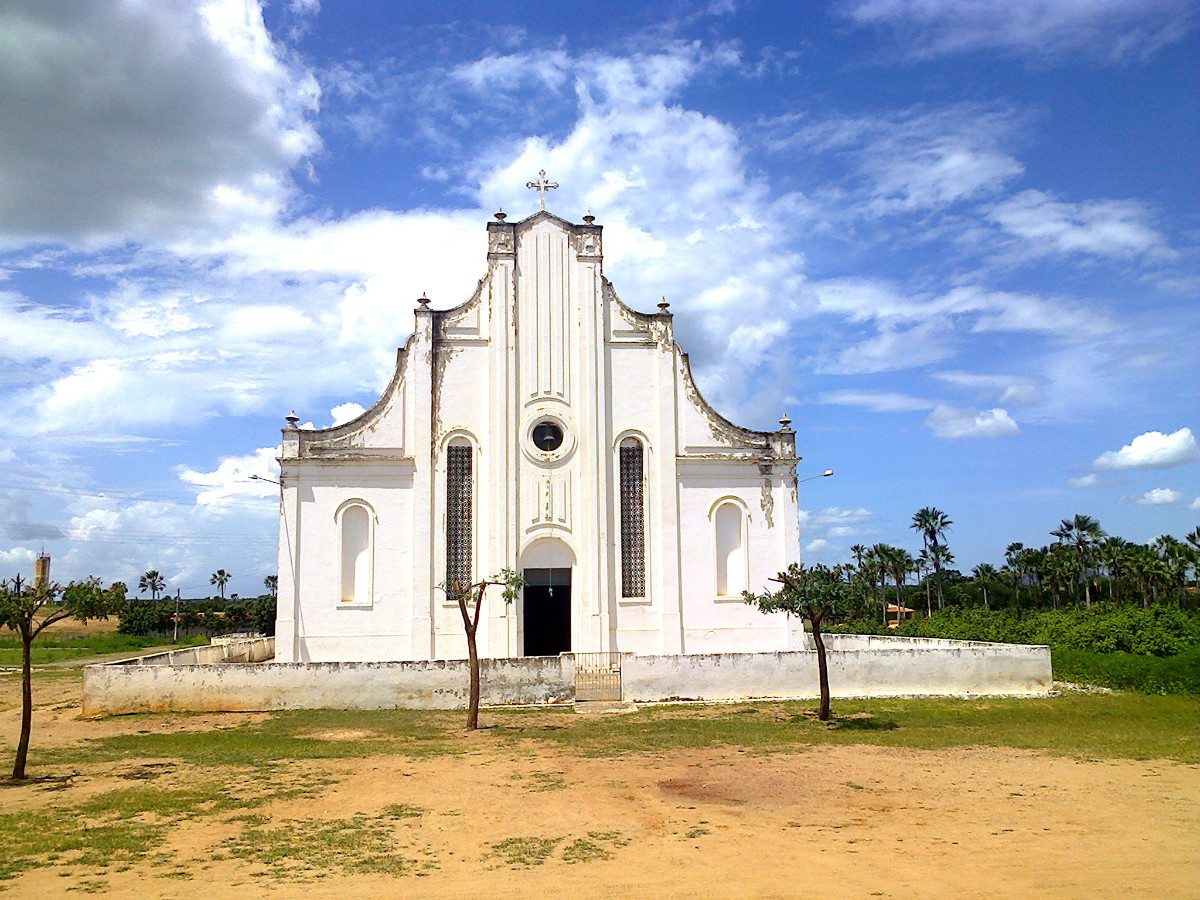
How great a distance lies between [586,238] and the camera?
27.5 meters

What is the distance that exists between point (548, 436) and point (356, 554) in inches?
247

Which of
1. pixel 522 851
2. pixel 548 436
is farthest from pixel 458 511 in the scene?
pixel 522 851

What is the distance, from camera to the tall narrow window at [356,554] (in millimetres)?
25438

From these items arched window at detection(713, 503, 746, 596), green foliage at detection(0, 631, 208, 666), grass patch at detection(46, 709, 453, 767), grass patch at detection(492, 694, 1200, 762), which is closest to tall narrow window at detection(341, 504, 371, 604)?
grass patch at detection(46, 709, 453, 767)

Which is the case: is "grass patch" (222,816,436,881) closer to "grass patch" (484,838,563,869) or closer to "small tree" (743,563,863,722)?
"grass patch" (484,838,563,869)

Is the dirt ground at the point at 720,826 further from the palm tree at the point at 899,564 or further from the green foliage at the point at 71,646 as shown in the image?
the palm tree at the point at 899,564

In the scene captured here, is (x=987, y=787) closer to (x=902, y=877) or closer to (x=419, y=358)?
(x=902, y=877)

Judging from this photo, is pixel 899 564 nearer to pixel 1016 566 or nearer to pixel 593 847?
pixel 1016 566

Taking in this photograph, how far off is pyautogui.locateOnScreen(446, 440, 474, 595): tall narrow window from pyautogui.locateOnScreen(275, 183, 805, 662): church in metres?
0.04

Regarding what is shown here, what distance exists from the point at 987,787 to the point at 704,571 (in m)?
14.1

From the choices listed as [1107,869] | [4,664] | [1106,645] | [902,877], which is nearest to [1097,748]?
[1107,869]

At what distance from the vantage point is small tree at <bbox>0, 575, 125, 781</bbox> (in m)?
13.9

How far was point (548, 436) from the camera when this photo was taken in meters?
26.5

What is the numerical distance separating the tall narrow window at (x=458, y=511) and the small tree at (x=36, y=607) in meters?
11.1
